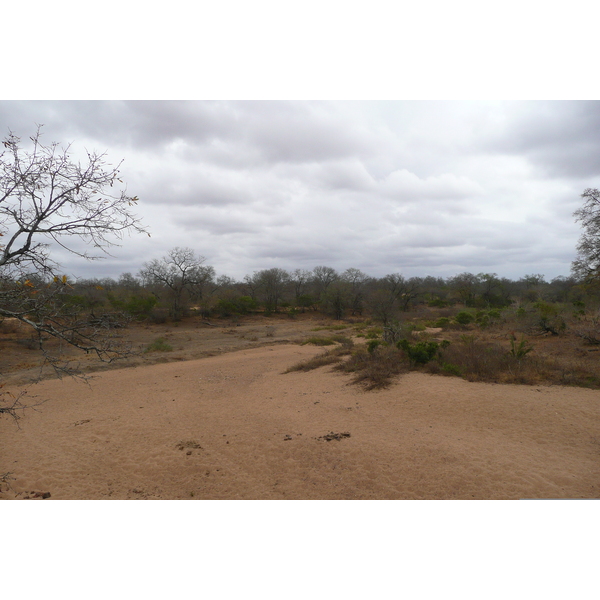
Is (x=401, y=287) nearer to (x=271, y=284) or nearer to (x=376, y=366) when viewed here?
(x=271, y=284)

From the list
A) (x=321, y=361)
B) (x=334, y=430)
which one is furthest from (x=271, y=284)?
(x=334, y=430)

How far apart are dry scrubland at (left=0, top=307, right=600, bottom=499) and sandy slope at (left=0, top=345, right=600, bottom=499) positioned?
31 mm

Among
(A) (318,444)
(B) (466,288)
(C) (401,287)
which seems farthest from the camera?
(B) (466,288)

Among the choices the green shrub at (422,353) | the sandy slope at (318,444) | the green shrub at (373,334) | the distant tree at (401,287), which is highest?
the distant tree at (401,287)

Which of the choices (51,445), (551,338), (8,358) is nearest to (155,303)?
(8,358)

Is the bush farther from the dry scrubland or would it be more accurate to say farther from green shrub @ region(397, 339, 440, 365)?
green shrub @ region(397, 339, 440, 365)

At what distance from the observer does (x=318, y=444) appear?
6301mm

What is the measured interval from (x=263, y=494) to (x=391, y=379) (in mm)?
5494

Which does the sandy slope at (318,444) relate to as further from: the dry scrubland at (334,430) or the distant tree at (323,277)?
the distant tree at (323,277)

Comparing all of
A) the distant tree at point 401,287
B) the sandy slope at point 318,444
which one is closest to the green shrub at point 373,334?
the sandy slope at point 318,444

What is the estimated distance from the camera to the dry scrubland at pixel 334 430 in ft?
16.7

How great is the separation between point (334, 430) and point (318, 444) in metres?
0.71

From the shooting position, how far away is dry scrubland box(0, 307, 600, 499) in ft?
16.7

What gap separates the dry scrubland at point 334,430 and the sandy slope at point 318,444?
1.2 inches
